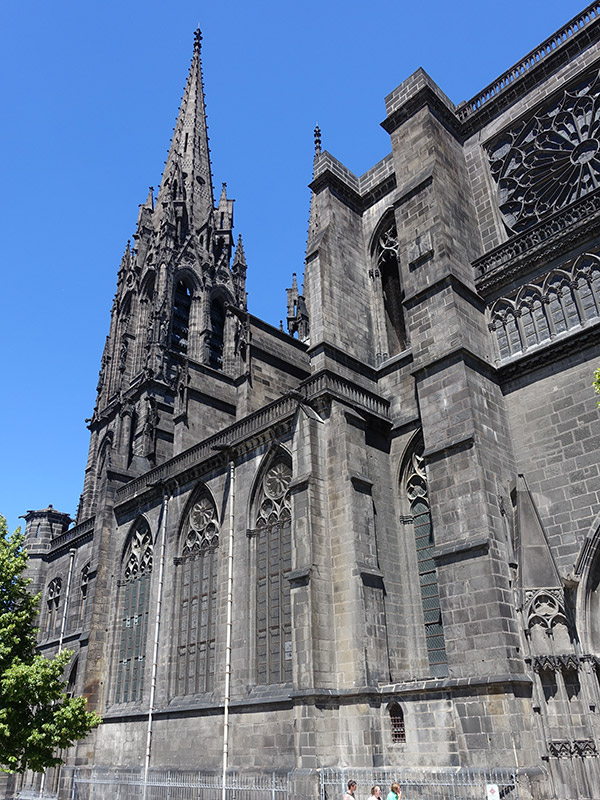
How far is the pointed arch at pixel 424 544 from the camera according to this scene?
14852mm

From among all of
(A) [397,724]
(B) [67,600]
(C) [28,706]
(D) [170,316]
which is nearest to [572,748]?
(A) [397,724]

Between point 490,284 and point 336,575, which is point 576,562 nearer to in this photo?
point 336,575

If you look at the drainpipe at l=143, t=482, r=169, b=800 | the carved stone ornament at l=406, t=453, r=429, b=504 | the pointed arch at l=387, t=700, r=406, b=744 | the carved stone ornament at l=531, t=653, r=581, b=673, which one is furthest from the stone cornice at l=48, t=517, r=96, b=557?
the carved stone ornament at l=531, t=653, r=581, b=673

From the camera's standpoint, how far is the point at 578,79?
669 inches

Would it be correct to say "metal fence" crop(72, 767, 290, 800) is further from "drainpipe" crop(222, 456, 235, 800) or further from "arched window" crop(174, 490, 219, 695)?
"arched window" crop(174, 490, 219, 695)

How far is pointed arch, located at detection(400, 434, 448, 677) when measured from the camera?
48.7ft

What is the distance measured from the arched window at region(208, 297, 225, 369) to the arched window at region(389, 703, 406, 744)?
2700cm

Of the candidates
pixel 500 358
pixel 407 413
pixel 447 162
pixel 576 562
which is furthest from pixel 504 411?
pixel 447 162

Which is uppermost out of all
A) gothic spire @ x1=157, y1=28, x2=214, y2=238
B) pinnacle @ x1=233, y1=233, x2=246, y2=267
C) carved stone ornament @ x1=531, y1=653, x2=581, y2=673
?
gothic spire @ x1=157, y1=28, x2=214, y2=238

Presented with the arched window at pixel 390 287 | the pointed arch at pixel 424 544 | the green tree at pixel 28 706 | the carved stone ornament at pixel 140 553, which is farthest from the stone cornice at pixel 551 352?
the green tree at pixel 28 706

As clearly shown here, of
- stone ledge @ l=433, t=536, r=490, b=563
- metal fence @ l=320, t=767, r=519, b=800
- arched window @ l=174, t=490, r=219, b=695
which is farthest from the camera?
arched window @ l=174, t=490, r=219, b=695

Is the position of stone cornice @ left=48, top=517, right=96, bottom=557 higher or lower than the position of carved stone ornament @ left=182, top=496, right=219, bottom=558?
higher

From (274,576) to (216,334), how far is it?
26.4 meters

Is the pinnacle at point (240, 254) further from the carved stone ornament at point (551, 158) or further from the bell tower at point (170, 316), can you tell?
the carved stone ornament at point (551, 158)
